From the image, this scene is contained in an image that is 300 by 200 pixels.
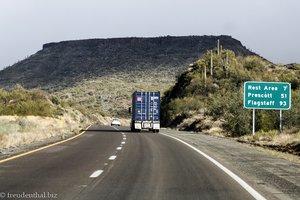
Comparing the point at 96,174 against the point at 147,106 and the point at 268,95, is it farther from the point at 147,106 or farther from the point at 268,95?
the point at 147,106

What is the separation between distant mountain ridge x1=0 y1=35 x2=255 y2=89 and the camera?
122 m

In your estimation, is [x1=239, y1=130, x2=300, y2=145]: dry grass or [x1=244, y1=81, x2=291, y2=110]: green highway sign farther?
[x1=244, y1=81, x2=291, y2=110]: green highway sign

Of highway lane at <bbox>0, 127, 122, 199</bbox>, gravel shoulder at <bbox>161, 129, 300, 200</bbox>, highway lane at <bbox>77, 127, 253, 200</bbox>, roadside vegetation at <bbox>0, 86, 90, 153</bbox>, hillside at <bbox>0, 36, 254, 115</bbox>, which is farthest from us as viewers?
hillside at <bbox>0, 36, 254, 115</bbox>

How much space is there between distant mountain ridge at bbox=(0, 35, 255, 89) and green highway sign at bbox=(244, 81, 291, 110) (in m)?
83.0

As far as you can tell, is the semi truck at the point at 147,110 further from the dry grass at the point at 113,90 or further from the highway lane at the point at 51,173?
the dry grass at the point at 113,90

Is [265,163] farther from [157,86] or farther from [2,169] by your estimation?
[157,86]

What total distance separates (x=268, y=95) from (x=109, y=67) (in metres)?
93.1

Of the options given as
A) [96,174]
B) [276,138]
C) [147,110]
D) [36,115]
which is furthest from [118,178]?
[36,115]

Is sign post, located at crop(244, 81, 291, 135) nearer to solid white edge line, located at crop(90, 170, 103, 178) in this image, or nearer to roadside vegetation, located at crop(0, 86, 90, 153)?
roadside vegetation, located at crop(0, 86, 90, 153)

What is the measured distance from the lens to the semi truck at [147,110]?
44375 mm

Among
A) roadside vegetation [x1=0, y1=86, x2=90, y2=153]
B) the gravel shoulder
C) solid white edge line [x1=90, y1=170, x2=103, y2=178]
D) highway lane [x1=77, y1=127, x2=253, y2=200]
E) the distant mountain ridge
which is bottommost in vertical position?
the gravel shoulder

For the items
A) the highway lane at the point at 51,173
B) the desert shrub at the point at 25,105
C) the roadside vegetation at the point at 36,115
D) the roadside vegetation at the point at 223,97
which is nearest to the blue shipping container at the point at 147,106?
the roadside vegetation at the point at 223,97

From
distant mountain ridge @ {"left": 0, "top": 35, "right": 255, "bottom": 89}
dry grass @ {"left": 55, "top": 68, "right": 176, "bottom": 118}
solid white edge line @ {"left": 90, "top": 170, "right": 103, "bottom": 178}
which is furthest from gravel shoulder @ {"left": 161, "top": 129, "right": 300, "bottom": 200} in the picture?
distant mountain ridge @ {"left": 0, "top": 35, "right": 255, "bottom": 89}

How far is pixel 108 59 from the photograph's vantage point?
423ft
